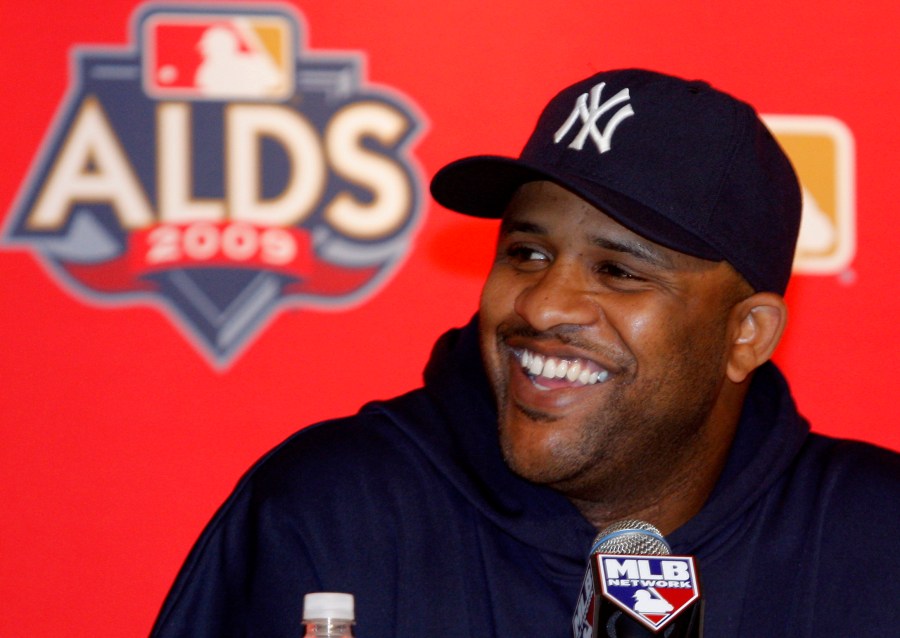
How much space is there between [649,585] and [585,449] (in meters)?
0.58

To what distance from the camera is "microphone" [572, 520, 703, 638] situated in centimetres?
98

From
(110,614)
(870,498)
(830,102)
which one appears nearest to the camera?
(870,498)

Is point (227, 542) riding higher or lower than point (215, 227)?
lower

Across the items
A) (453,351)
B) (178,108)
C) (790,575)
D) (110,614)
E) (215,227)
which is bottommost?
(110,614)

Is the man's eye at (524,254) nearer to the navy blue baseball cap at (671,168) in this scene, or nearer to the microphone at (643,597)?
the navy blue baseball cap at (671,168)

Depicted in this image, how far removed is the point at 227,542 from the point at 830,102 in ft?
4.92

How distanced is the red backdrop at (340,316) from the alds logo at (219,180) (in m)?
0.03

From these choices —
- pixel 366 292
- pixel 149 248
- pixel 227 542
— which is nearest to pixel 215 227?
pixel 149 248

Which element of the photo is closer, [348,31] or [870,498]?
[870,498]

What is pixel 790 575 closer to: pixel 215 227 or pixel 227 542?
pixel 227 542

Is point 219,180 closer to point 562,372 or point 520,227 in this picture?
point 520,227

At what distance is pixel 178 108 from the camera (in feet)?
7.80

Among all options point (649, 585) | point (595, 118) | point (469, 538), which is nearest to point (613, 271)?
point (595, 118)

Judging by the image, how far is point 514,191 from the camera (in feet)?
5.63
